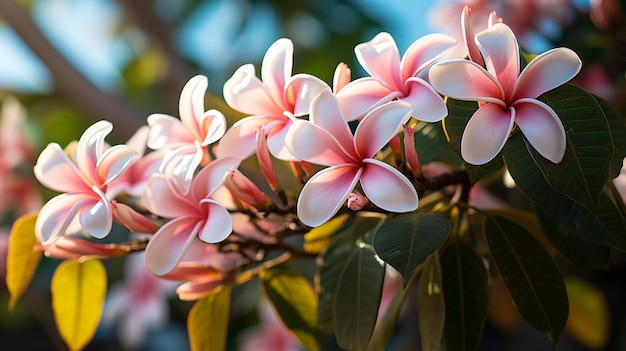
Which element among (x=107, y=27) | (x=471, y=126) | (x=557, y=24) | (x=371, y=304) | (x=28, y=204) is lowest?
(x=107, y=27)

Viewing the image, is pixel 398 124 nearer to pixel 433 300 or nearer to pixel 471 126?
pixel 471 126

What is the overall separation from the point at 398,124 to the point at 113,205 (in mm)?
192

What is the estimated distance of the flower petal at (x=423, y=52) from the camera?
430 millimetres

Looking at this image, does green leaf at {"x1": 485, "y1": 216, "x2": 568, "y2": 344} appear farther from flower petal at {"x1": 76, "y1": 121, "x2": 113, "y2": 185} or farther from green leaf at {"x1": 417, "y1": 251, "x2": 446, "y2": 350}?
flower petal at {"x1": 76, "y1": 121, "x2": 113, "y2": 185}

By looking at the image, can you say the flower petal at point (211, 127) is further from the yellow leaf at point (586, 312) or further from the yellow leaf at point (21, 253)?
the yellow leaf at point (586, 312)

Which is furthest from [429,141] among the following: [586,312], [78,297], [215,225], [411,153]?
[586,312]

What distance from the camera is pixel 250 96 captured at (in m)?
0.45

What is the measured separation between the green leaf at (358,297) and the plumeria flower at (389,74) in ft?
0.32

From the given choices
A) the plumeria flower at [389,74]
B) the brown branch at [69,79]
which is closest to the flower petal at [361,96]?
the plumeria flower at [389,74]

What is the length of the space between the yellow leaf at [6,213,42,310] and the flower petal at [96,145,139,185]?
130 millimetres

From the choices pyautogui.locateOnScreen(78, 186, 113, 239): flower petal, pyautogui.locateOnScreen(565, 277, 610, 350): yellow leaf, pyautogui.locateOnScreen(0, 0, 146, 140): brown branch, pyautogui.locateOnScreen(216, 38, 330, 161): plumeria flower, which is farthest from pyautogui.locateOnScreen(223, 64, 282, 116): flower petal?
pyautogui.locateOnScreen(0, 0, 146, 140): brown branch

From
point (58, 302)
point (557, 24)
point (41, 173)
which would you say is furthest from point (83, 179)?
point (557, 24)

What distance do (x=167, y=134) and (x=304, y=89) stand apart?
0.11 meters

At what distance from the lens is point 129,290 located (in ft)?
3.49
